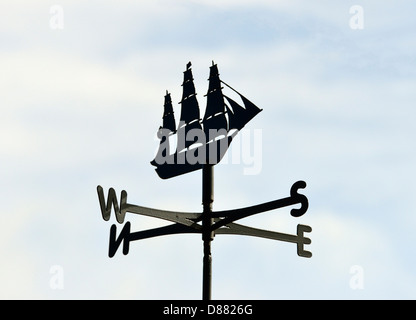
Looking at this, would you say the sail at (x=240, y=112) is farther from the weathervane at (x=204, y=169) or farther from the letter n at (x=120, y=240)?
the letter n at (x=120, y=240)

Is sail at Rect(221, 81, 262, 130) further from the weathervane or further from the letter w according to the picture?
the letter w

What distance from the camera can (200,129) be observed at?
554 centimetres

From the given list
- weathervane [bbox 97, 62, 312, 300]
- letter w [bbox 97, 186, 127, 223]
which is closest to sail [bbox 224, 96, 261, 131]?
weathervane [bbox 97, 62, 312, 300]

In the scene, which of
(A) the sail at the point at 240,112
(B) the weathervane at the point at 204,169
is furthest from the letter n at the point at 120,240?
(A) the sail at the point at 240,112

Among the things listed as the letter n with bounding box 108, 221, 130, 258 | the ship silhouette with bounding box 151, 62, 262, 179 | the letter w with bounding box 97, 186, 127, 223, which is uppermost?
the ship silhouette with bounding box 151, 62, 262, 179

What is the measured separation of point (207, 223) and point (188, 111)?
92 centimetres

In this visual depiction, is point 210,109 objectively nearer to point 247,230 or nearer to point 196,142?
point 196,142

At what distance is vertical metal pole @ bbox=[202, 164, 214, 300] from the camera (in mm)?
4992

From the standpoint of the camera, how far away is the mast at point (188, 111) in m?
5.60

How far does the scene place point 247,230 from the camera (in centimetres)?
535

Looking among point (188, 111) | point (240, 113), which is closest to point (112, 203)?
point (188, 111)

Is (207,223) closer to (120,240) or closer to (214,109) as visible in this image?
(120,240)
